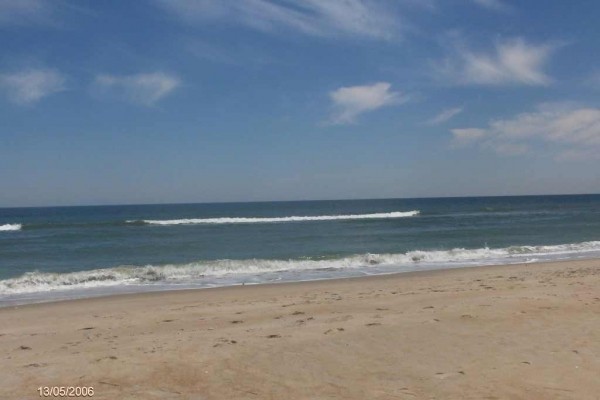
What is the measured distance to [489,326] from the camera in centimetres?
691

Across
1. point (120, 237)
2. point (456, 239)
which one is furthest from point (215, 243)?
point (456, 239)

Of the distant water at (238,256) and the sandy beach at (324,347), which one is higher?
the sandy beach at (324,347)

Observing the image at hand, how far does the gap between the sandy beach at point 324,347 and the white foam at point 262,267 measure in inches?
168

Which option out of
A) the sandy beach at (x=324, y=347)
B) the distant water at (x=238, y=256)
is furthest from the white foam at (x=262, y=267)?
the sandy beach at (x=324, y=347)

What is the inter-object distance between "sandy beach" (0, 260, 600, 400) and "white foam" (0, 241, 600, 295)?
426cm

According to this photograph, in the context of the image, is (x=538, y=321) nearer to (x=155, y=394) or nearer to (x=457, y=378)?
(x=457, y=378)

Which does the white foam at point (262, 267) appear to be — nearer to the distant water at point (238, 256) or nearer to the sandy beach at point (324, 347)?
the distant water at point (238, 256)

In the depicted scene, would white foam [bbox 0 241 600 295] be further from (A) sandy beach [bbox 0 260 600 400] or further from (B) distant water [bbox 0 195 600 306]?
(A) sandy beach [bbox 0 260 600 400]

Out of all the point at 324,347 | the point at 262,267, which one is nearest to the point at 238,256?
the point at 262,267

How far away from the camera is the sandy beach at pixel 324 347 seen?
479 cm

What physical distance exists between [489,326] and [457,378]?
2238mm

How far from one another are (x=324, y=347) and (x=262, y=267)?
1206 cm

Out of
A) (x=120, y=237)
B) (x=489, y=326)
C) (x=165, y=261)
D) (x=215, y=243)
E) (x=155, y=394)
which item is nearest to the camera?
(x=155, y=394)

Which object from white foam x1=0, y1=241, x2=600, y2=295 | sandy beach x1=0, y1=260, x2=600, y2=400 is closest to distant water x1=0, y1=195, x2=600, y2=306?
white foam x1=0, y1=241, x2=600, y2=295
